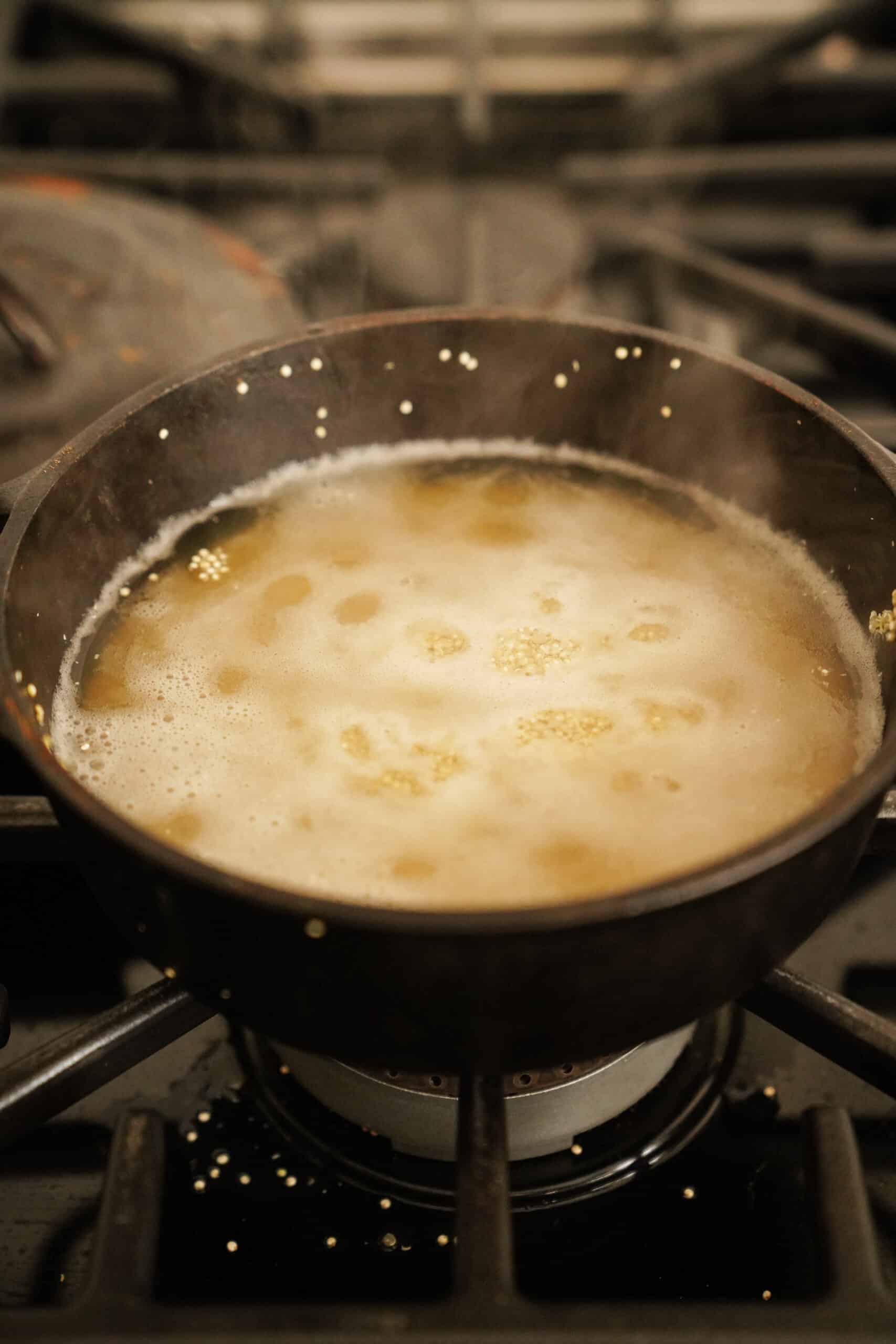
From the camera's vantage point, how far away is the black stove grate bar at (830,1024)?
0.91 m

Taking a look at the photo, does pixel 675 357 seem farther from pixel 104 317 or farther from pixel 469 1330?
pixel 469 1330

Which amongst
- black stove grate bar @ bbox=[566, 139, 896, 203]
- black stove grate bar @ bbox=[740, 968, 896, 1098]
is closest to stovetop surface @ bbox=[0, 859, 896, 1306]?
black stove grate bar @ bbox=[740, 968, 896, 1098]

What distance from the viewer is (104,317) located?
148cm

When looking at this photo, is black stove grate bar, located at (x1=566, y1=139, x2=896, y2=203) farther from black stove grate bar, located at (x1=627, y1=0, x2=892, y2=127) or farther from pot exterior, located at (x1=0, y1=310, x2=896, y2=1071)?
pot exterior, located at (x1=0, y1=310, x2=896, y2=1071)

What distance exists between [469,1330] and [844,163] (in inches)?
79.9

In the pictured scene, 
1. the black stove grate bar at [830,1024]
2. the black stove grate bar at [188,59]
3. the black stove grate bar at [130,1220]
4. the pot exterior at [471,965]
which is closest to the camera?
the pot exterior at [471,965]

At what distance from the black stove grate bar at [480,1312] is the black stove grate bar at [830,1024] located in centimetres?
11

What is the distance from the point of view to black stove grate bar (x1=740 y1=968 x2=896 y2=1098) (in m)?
0.91

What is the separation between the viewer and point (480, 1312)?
0.74 metres

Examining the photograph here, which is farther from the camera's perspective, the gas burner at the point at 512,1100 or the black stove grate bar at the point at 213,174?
the black stove grate bar at the point at 213,174

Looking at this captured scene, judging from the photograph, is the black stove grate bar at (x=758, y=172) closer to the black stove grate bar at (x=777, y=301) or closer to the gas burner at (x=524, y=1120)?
the black stove grate bar at (x=777, y=301)

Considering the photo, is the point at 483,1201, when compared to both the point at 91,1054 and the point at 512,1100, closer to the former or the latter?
the point at 512,1100

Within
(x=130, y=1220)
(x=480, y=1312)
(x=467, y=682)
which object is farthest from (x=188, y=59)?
(x=480, y=1312)

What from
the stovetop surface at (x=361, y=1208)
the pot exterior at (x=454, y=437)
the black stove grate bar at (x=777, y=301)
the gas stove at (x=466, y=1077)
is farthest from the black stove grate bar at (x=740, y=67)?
the stovetop surface at (x=361, y=1208)
